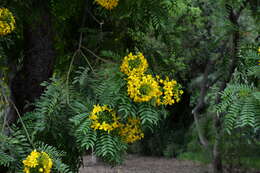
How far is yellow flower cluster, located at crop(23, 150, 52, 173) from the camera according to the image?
7.08 ft

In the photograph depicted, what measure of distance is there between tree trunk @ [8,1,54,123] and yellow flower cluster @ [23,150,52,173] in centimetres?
119

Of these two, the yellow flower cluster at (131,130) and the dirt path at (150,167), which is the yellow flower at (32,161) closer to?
the yellow flower cluster at (131,130)

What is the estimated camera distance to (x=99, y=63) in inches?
120

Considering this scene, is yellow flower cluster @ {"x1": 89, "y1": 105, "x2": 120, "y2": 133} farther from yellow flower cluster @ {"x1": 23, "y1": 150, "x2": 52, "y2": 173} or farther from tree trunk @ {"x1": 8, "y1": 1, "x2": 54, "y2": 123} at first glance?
tree trunk @ {"x1": 8, "y1": 1, "x2": 54, "y2": 123}

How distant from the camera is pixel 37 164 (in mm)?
2158

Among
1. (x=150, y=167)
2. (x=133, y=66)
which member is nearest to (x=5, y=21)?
(x=133, y=66)

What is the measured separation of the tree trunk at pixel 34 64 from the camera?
11.0ft

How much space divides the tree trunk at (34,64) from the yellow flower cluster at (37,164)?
1.19m

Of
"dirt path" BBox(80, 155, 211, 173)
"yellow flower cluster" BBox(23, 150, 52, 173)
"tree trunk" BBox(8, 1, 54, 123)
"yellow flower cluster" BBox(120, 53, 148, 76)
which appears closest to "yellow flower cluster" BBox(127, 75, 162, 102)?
"yellow flower cluster" BBox(120, 53, 148, 76)

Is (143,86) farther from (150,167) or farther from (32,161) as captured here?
(150,167)

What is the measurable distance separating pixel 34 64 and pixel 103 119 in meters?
1.44

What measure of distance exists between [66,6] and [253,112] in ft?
6.26

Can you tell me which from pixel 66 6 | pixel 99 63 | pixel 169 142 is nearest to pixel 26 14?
pixel 66 6

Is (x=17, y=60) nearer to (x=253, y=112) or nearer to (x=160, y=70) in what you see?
(x=160, y=70)
